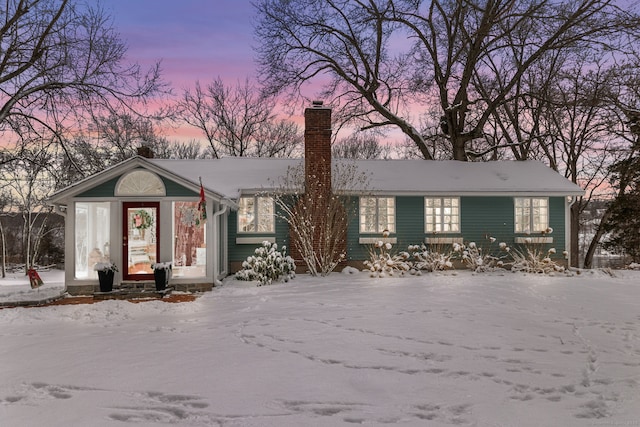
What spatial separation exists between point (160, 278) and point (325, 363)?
6458 millimetres

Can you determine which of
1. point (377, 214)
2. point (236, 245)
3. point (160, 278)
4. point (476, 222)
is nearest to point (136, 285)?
point (160, 278)

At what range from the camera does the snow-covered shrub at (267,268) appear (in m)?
11.9

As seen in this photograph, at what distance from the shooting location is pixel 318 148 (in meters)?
13.8

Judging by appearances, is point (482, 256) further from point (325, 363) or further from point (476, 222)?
point (325, 363)

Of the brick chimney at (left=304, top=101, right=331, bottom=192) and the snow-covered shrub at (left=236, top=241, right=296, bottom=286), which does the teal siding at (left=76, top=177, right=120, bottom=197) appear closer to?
the snow-covered shrub at (left=236, top=241, right=296, bottom=286)

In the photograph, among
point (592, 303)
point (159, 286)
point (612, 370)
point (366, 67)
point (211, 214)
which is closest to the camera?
point (612, 370)

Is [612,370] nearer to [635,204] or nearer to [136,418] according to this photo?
[136,418]

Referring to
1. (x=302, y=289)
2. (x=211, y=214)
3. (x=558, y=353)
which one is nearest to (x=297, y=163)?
(x=211, y=214)

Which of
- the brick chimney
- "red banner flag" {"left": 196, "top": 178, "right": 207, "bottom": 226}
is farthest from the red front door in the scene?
the brick chimney

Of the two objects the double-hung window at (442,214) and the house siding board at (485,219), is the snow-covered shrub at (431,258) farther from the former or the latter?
the house siding board at (485,219)

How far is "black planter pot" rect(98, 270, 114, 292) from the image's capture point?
10.2 m

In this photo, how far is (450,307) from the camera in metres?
8.35

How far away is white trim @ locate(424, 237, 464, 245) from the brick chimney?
3809mm

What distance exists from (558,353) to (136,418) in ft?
16.0
